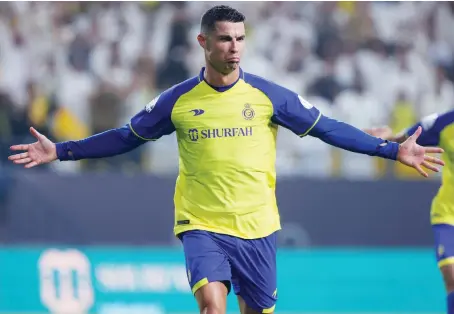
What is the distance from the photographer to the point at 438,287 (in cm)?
1110

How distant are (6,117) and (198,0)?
311cm

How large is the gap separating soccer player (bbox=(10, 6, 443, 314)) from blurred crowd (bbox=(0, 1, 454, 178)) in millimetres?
5841

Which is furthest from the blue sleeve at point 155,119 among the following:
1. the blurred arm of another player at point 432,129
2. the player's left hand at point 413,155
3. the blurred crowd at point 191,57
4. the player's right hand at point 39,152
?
the blurred crowd at point 191,57

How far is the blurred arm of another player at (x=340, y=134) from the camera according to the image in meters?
6.40

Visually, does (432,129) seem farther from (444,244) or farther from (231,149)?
(231,149)

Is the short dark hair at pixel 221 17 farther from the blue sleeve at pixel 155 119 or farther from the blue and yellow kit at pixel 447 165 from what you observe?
the blue and yellow kit at pixel 447 165

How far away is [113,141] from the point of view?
6637 mm

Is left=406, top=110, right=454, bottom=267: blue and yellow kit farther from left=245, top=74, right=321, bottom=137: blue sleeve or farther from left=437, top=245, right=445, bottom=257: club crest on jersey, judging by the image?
left=245, top=74, right=321, bottom=137: blue sleeve

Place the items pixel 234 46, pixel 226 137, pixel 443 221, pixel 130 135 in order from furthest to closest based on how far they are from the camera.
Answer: pixel 443 221 < pixel 130 135 < pixel 226 137 < pixel 234 46

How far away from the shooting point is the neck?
6.37m

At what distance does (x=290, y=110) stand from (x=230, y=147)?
0.45m

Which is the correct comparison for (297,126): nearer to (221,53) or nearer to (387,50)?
(221,53)

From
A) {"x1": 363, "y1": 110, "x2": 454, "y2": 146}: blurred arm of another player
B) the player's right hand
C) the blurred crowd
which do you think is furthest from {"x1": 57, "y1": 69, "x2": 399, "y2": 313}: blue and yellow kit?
the blurred crowd

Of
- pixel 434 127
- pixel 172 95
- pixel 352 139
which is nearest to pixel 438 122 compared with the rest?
pixel 434 127
